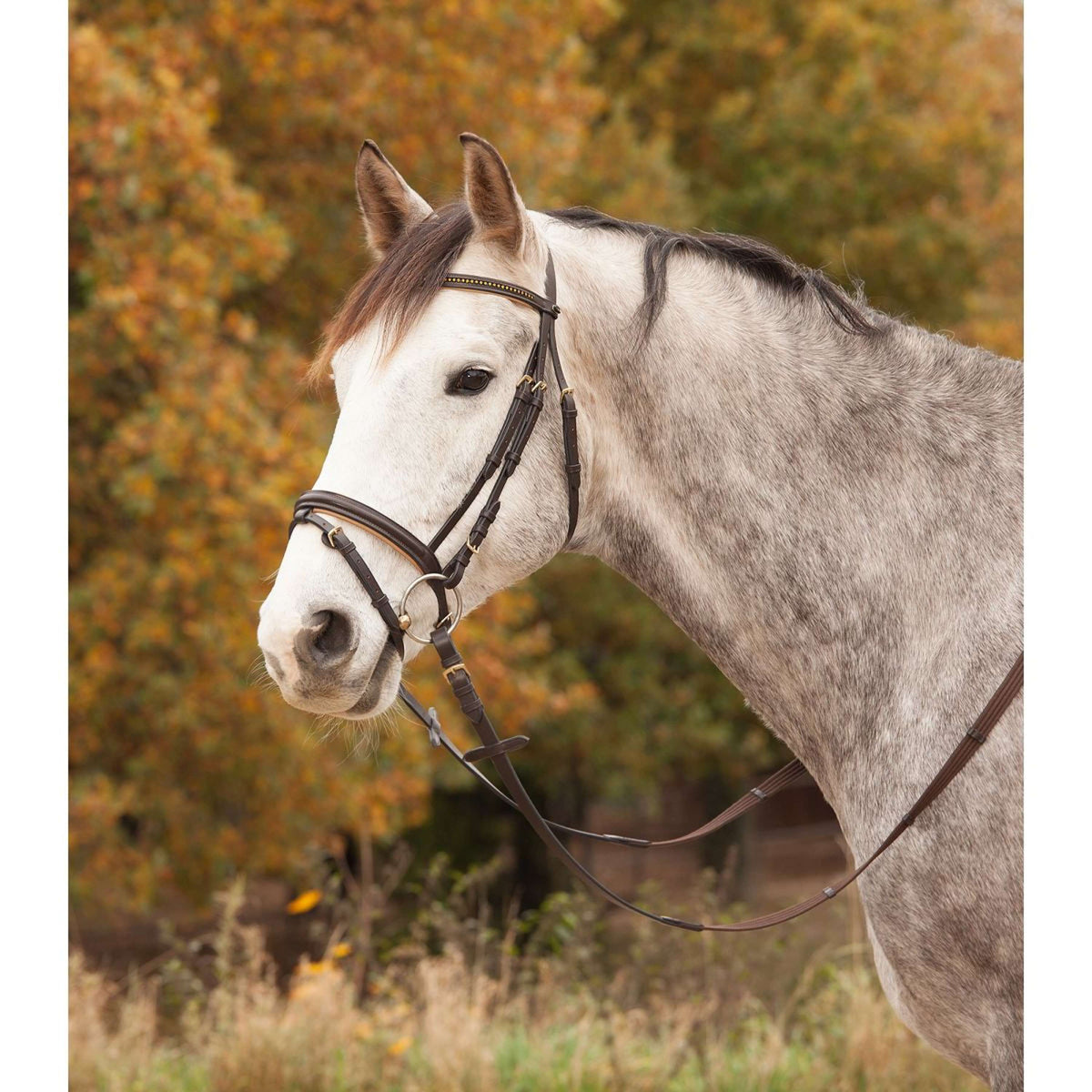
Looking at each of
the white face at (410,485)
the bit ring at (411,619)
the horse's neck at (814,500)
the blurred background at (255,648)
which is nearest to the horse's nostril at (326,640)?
the white face at (410,485)

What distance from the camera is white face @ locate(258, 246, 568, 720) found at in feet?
7.39

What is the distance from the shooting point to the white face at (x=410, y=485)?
225 cm

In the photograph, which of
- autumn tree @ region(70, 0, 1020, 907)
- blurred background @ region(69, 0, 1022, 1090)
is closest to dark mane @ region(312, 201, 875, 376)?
blurred background @ region(69, 0, 1022, 1090)

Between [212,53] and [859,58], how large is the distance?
6.78 m

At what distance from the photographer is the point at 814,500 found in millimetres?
2477

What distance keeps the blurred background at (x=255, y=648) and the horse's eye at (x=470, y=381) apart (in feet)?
3.93

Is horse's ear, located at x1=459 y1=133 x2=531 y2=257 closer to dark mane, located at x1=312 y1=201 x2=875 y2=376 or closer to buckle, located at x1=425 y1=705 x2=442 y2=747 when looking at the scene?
dark mane, located at x1=312 y1=201 x2=875 y2=376

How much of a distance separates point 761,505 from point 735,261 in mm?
597

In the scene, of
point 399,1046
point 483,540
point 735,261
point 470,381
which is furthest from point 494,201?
point 399,1046

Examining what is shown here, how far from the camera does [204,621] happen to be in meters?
6.40

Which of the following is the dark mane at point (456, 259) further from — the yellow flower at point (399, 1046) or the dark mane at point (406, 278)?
the yellow flower at point (399, 1046)

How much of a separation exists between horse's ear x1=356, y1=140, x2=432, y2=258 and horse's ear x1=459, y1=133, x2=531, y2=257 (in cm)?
25
